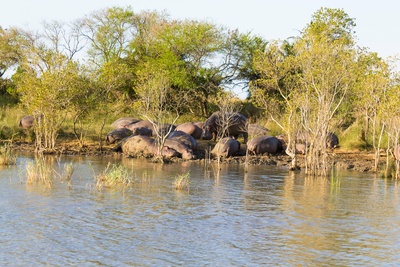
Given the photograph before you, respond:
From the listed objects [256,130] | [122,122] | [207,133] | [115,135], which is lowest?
[115,135]

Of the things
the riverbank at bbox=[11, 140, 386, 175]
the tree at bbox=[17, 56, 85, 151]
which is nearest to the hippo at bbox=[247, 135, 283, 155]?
the riverbank at bbox=[11, 140, 386, 175]

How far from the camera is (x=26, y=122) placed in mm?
36875

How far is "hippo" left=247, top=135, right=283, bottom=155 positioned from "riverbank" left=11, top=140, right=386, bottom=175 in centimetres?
47

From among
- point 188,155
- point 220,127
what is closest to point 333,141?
point 220,127

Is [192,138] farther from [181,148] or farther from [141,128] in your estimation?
[141,128]

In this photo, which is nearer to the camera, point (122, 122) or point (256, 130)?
point (256, 130)

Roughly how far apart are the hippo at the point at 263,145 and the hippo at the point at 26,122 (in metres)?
12.1

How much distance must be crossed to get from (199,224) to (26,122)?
24.0 m

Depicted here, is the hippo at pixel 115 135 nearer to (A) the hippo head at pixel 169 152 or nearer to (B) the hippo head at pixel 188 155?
(A) the hippo head at pixel 169 152

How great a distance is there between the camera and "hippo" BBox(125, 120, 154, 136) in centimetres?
3794

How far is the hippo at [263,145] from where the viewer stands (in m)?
34.5

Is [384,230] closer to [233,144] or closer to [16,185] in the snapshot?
[16,185]

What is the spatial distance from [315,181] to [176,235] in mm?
11727

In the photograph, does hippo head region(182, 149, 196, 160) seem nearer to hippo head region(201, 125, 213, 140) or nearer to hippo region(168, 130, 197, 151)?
hippo region(168, 130, 197, 151)
